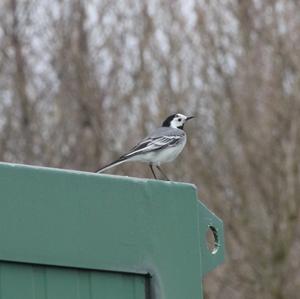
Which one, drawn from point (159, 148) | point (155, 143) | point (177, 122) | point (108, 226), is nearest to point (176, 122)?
point (177, 122)

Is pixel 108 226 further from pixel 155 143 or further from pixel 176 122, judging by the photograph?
pixel 176 122

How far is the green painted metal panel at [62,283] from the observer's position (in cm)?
526

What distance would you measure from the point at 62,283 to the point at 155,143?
7664 millimetres

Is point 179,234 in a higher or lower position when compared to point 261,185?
lower

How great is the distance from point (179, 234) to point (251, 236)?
678 inches

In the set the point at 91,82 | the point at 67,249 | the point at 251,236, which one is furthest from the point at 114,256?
the point at 91,82

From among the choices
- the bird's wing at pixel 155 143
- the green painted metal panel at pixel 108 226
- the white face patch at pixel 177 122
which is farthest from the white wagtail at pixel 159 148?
the green painted metal panel at pixel 108 226

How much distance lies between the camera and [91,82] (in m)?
27.8

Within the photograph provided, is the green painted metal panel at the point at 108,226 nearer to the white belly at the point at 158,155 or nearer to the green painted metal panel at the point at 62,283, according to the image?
the green painted metal panel at the point at 62,283

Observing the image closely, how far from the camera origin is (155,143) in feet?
42.8

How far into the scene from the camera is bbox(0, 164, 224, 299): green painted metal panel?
5371 millimetres

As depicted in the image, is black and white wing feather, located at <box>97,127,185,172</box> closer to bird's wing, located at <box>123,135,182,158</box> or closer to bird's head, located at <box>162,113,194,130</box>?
bird's wing, located at <box>123,135,182,158</box>

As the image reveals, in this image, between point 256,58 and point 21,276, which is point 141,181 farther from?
point 256,58

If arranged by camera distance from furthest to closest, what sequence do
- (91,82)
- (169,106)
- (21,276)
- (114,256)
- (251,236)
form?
(91,82)
(169,106)
(251,236)
(114,256)
(21,276)
